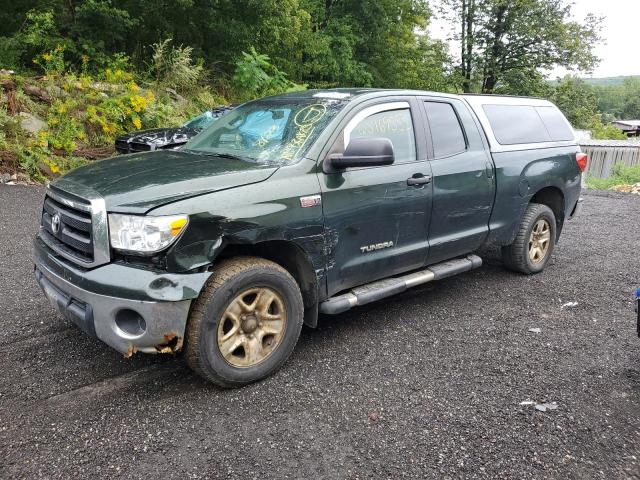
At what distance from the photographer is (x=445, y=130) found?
4375 millimetres

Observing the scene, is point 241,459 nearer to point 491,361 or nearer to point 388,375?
point 388,375

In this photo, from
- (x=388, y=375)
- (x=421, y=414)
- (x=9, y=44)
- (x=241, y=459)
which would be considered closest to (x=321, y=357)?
(x=388, y=375)

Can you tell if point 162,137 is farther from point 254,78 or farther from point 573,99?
point 573,99

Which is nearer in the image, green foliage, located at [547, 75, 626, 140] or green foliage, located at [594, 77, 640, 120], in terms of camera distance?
green foliage, located at [547, 75, 626, 140]

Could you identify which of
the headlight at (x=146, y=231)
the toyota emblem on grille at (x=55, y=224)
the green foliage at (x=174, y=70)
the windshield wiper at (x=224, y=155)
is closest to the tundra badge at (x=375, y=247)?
the windshield wiper at (x=224, y=155)

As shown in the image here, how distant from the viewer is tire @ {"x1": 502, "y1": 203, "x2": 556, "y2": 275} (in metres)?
5.26

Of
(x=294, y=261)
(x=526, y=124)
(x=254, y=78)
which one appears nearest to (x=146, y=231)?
(x=294, y=261)

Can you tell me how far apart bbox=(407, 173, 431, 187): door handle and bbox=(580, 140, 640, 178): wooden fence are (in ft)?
59.1

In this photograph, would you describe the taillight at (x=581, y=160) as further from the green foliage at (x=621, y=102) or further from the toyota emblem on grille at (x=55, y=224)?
the green foliage at (x=621, y=102)

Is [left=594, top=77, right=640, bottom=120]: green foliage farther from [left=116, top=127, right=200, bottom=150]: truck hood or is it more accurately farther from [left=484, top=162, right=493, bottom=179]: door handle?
[left=484, top=162, right=493, bottom=179]: door handle

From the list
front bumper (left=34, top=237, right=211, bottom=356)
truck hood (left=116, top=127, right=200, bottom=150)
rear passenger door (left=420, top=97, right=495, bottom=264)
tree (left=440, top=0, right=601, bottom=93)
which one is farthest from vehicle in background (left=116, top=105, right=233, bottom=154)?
tree (left=440, top=0, right=601, bottom=93)

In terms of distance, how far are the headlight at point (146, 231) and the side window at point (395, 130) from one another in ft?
5.18

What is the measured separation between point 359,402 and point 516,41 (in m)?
29.7

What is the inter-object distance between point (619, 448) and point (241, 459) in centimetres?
204
